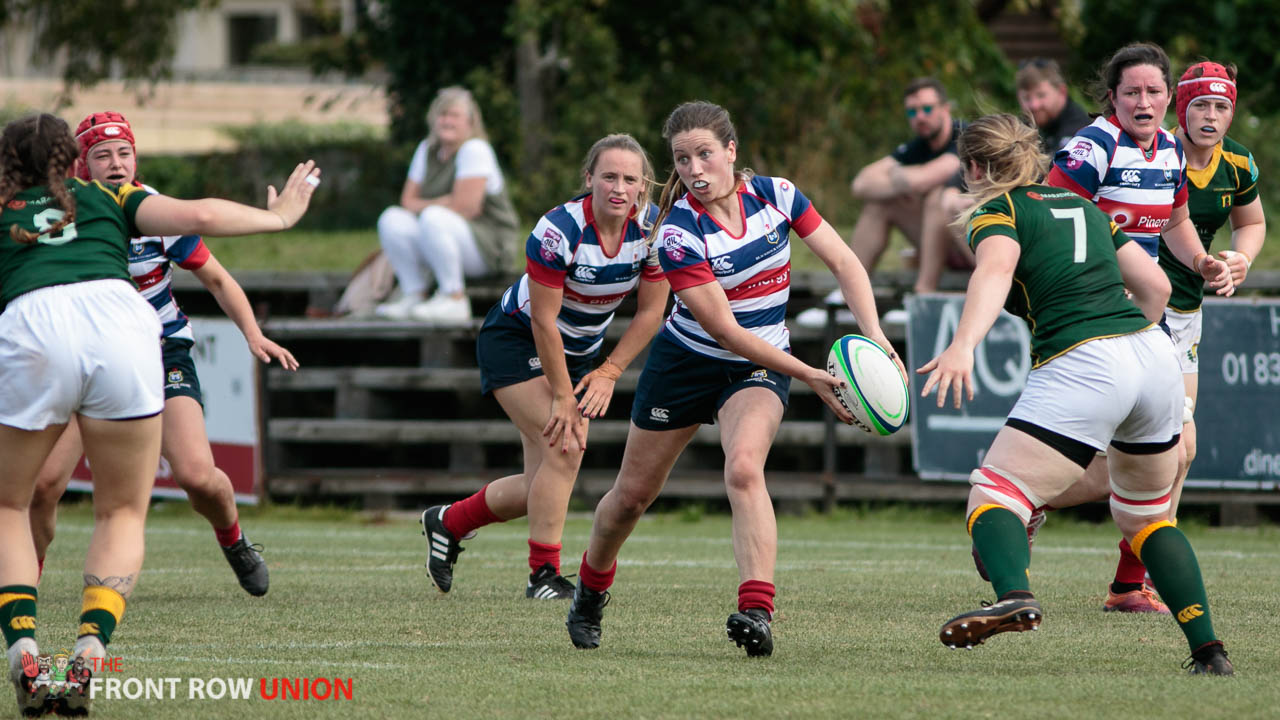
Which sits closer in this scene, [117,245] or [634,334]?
[117,245]

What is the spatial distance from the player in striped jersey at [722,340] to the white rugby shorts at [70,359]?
6.09 ft

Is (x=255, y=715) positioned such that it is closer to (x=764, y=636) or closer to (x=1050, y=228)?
(x=764, y=636)

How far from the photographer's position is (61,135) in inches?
189

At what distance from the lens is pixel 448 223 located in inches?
468

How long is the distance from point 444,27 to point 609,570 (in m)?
14.9

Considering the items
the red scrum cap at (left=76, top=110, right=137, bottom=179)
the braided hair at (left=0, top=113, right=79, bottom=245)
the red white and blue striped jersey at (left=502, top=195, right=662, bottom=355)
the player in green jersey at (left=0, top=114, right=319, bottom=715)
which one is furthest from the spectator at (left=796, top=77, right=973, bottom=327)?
the braided hair at (left=0, top=113, right=79, bottom=245)

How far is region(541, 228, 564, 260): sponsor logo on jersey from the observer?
6344 mm

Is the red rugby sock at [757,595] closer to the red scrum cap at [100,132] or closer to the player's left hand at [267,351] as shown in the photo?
the player's left hand at [267,351]

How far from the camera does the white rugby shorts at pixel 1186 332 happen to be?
699 cm

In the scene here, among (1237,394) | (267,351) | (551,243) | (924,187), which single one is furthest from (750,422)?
A: (924,187)

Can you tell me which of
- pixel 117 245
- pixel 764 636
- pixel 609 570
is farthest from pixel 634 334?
pixel 117 245

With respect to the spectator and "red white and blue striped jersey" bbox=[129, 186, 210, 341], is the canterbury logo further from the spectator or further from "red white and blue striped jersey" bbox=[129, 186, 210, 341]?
the spectator

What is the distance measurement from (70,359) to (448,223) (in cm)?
734

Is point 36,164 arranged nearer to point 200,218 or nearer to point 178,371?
point 200,218
